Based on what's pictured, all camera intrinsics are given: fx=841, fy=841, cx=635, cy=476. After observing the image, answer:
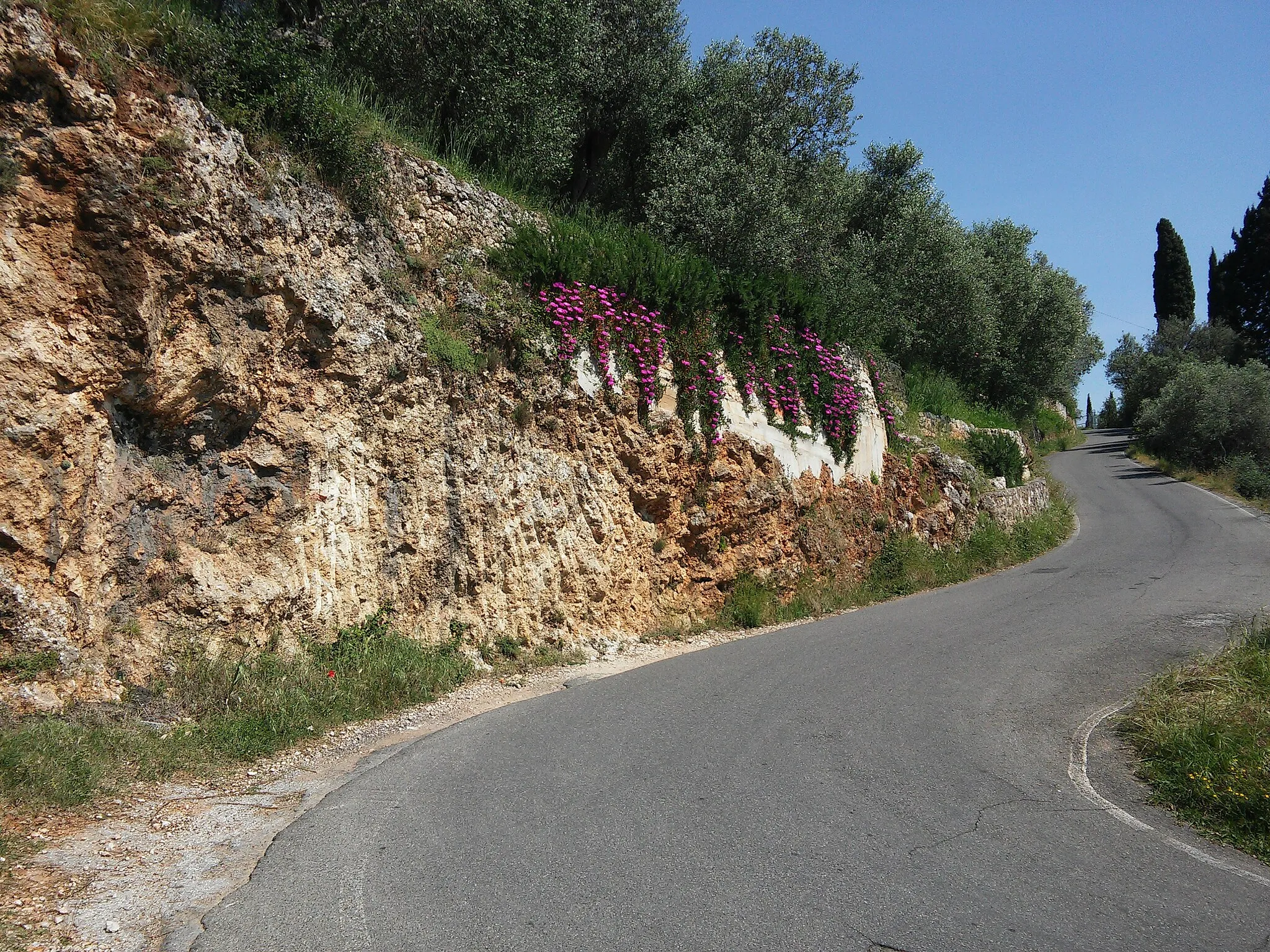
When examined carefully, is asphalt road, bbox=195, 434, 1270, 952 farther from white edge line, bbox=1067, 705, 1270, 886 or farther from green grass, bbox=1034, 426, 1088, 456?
green grass, bbox=1034, 426, 1088, 456

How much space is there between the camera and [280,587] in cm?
800

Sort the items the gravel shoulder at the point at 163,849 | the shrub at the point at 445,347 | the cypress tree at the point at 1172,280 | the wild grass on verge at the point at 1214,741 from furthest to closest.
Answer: the cypress tree at the point at 1172,280
the shrub at the point at 445,347
the wild grass on verge at the point at 1214,741
the gravel shoulder at the point at 163,849

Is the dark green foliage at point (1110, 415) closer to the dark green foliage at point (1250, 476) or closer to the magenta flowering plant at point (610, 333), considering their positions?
the dark green foliage at point (1250, 476)

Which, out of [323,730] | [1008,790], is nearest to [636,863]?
[1008,790]

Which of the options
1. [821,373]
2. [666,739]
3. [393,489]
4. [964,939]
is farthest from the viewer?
[821,373]

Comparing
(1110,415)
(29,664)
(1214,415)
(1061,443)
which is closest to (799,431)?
(29,664)

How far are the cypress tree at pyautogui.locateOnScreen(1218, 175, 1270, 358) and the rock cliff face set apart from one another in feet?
162

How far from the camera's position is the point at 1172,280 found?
52.7 m

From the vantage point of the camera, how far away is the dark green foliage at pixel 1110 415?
67.4m

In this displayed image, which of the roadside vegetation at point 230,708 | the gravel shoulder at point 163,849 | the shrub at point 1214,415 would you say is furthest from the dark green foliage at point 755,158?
the shrub at point 1214,415

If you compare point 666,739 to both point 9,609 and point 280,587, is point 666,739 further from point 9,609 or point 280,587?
point 9,609

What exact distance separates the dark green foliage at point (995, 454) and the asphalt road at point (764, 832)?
13.0 m

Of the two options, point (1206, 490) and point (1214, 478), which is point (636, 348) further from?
point (1214, 478)

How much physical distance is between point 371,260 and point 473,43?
19.0ft
